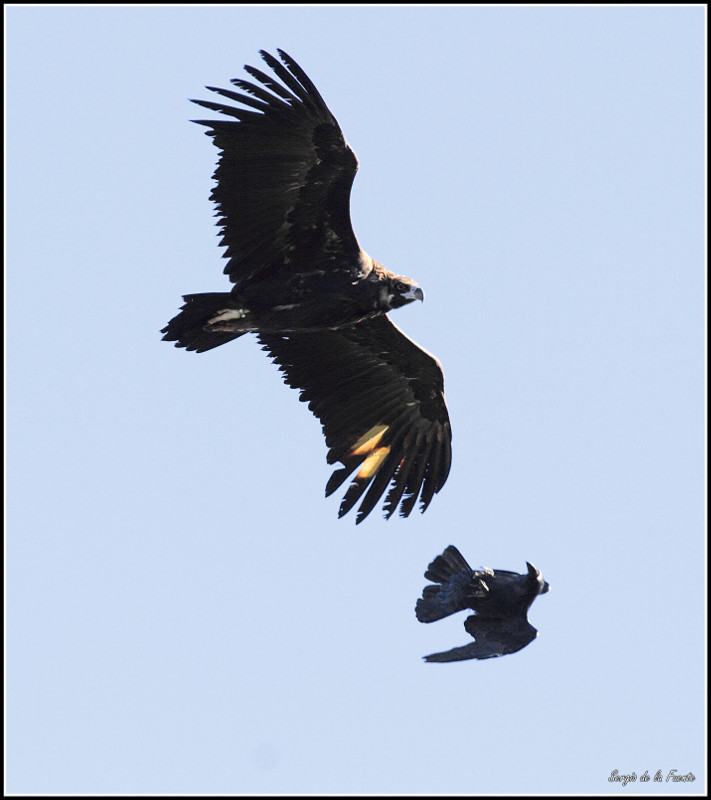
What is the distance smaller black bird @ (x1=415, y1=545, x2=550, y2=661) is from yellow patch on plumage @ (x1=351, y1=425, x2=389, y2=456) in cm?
235

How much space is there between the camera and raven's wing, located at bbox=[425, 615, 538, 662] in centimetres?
1079

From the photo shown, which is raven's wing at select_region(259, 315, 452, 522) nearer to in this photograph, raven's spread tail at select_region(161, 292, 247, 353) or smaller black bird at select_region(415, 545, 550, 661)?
raven's spread tail at select_region(161, 292, 247, 353)

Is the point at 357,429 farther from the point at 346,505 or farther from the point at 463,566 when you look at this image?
the point at 463,566

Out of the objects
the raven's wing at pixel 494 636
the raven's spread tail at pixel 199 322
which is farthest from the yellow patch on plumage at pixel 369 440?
the raven's wing at pixel 494 636

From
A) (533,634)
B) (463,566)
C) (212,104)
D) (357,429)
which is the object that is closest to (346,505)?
(357,429)

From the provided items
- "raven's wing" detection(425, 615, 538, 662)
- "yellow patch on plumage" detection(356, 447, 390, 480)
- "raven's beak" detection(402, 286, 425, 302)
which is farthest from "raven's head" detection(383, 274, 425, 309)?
"raven's wing" detection(425, 615, 538, 662)

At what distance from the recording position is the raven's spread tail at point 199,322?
12523 millimetres

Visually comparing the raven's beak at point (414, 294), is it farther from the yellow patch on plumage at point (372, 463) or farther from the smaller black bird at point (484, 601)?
the smaller black bird at point (484, 601)

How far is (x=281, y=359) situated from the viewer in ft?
46.9

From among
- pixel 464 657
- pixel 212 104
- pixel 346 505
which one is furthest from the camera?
pixel 346 505

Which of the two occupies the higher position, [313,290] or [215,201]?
[215,201]

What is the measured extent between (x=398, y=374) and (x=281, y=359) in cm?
131

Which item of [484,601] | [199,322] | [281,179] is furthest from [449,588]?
[281,179]

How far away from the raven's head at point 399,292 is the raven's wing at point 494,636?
3.34 meters
